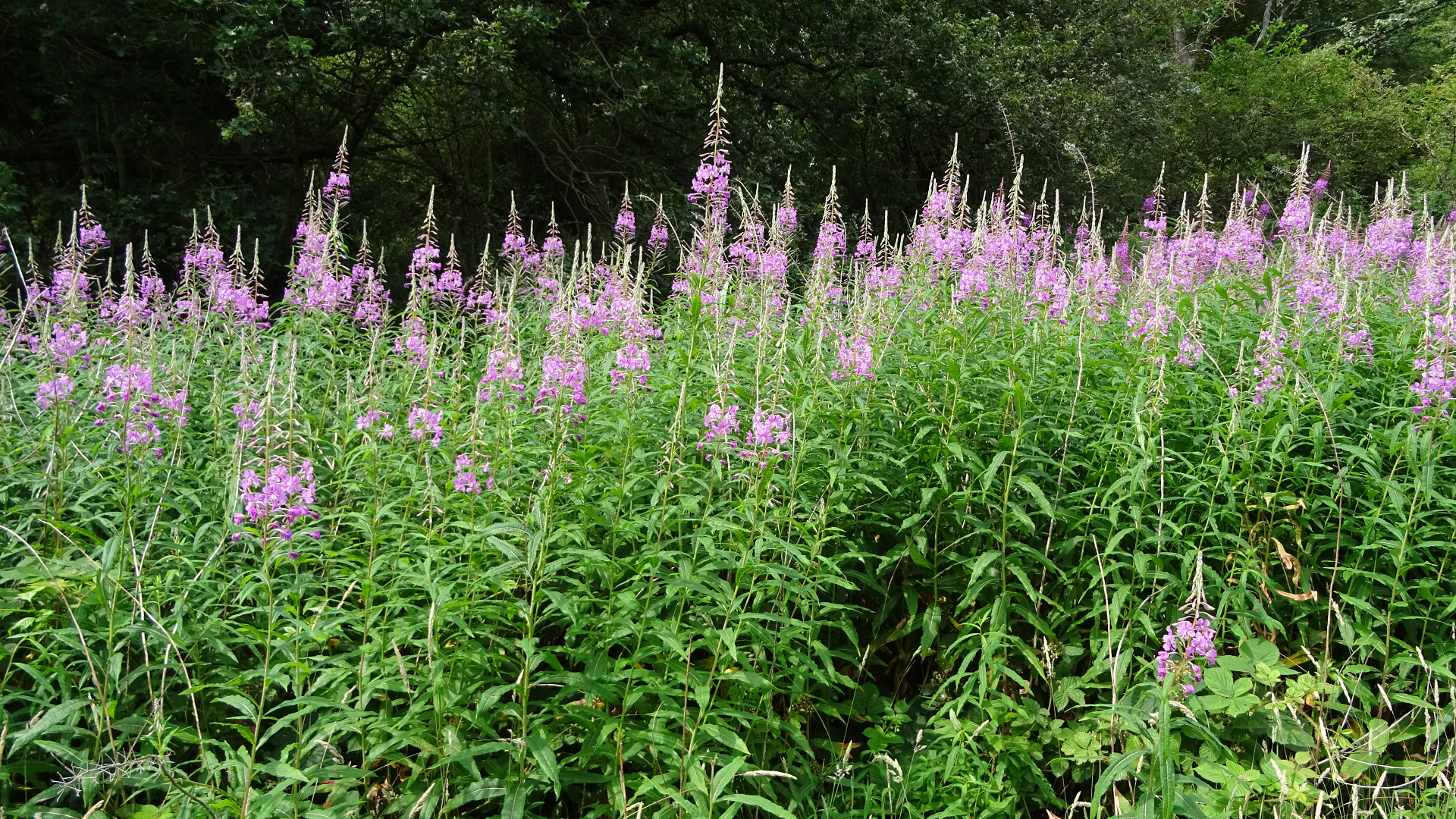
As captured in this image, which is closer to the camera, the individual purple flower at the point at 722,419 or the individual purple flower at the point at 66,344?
the individual purple flower at the point at 722,419

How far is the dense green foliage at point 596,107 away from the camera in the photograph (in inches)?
434

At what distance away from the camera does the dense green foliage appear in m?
11.0

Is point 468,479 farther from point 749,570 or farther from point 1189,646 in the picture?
point 1189,646

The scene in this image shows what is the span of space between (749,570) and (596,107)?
40.3ft

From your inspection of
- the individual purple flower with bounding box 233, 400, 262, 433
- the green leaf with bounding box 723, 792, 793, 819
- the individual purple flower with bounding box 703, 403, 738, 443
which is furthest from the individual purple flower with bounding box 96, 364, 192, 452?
the green leaf with bounding box 723, 792, 793, 819

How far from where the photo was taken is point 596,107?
545 inches

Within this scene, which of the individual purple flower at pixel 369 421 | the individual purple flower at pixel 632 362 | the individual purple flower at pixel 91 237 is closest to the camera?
the individual purple flower at pixel 369 421

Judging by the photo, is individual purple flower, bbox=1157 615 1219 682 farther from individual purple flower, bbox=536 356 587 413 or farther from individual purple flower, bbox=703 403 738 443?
individual purple flower, bbox=536 356 587 413

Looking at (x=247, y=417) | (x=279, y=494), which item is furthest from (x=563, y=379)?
(x=247, y=417)

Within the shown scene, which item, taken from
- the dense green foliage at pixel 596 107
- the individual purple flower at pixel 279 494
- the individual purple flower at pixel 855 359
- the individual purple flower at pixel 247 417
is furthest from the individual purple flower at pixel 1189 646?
the dense green foliage at pixel 596 107

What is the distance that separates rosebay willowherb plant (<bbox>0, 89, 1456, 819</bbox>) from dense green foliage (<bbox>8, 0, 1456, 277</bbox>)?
290 inches

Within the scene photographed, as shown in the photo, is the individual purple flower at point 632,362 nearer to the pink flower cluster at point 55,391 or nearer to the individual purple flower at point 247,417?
the individual purple flower at point 247,417

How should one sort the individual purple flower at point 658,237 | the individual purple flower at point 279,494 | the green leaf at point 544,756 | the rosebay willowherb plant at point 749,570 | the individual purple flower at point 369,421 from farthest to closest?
the individual purple flower at point 658,237
the individual purple flower at point 369,421
the rosebay willowherb plant at point 749,570
the green leaf at point 544,756
the individual purple flower at point 279,494

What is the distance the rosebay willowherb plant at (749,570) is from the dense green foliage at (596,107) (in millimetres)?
7355
